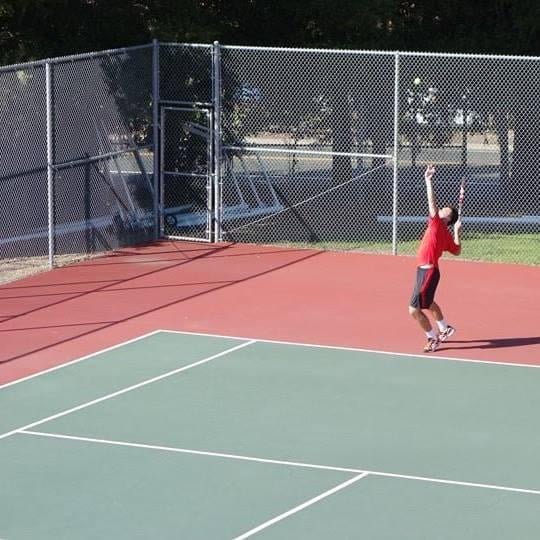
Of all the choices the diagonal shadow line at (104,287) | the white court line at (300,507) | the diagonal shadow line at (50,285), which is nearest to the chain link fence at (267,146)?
the diagonal shadow line at (50,285)

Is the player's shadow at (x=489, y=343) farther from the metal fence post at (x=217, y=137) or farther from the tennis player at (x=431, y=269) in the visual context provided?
the metal fence post at (x=217, y=137)

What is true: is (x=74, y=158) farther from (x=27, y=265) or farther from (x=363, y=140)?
(x=363, y=140)

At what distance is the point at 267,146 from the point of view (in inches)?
904

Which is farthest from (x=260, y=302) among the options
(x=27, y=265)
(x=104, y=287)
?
(x=27, y=265)

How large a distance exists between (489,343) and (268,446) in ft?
15.3

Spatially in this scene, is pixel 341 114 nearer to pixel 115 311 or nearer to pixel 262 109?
pixel 262 109

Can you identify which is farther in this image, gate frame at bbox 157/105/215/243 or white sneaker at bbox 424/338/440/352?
gate frame at bbox 157/105/215/243

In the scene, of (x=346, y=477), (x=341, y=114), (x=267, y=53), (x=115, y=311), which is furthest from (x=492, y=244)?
(x=346, y=477)

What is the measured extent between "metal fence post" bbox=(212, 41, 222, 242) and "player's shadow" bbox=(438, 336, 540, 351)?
7549 mm

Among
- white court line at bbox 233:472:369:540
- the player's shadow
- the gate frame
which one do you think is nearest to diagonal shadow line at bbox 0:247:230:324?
the gate frame

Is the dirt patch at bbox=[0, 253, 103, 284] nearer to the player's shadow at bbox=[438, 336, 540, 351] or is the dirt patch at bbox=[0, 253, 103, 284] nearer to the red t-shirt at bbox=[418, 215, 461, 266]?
the red t-shirt at bbox=[418, 215, 461, 266]

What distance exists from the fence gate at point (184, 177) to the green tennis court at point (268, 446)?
734 cm

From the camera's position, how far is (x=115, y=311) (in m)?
17.6

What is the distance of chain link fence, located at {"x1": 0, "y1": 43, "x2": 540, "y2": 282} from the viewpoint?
69.3ft
